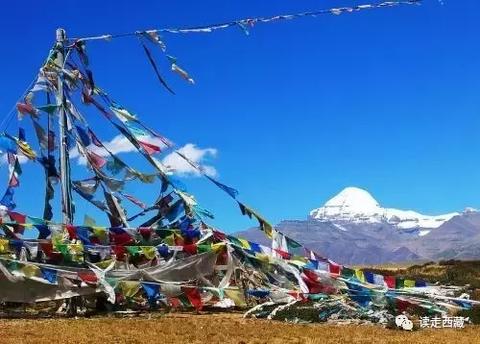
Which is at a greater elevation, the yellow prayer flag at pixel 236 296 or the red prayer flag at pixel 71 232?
the red prayer flag at pixel 71 232

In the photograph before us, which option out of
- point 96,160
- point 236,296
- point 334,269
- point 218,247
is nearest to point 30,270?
point 96,160

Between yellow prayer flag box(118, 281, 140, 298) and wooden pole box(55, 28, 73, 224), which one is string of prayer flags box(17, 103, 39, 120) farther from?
yellow prayer flag box(118, 281, 140, 298)

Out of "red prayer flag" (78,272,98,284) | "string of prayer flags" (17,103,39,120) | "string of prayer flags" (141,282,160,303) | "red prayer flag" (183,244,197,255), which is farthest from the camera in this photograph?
"string of prayer flags" (17,103,39,120)

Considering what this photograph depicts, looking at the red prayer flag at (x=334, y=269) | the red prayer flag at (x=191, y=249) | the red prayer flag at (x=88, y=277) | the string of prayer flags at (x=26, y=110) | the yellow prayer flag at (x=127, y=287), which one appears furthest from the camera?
the string of prayer flags at (x=26, y=110)

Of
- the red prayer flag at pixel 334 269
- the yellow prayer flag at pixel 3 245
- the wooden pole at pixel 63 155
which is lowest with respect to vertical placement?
the red prayer flag at pixel 334 269

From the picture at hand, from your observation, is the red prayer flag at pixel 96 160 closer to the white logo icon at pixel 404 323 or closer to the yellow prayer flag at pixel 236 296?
the yellow prayer flag at pixel 236 296

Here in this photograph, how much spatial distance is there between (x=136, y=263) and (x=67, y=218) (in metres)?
3.10

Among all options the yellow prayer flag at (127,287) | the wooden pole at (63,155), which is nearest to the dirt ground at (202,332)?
the yellow prayer flag at (127,287)

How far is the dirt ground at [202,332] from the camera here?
68.0 feet

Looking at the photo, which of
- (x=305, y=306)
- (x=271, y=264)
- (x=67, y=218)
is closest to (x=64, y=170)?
(x=67, y=218)

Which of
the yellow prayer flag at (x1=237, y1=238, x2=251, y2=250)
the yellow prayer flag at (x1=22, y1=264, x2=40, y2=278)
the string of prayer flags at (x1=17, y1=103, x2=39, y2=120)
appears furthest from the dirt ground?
the string of prayer flags at (x1=17, y1=103, x2=39, y2=120)

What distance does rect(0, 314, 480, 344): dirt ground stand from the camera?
20.7 meters

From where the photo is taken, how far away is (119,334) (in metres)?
22.0

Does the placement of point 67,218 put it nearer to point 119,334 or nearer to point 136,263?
point 136,263
